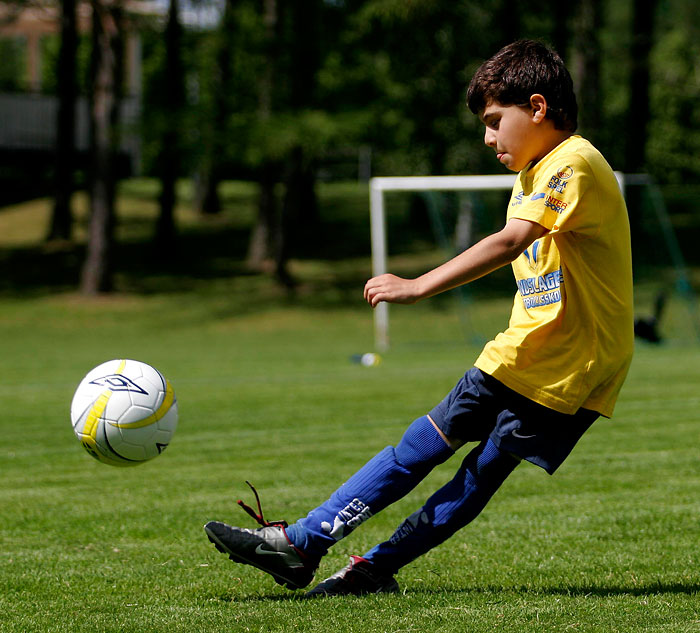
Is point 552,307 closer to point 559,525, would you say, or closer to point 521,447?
point 521,447

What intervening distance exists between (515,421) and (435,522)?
1.69ft

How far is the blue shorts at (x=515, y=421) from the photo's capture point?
141 inches

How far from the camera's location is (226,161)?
26234 millimetres

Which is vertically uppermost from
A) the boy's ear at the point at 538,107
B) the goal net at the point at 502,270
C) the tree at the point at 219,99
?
the tree at the point at 219,99

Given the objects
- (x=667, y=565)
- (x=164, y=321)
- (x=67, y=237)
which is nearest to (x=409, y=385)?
(x=667, y=565)

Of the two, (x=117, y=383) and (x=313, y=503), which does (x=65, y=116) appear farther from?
(x=117, y=383)

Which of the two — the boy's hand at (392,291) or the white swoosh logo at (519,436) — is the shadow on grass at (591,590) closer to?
the white swoosh logo at (519,436)

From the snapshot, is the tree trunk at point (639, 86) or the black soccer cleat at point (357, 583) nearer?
the black soccer cleat at point (357, 583)

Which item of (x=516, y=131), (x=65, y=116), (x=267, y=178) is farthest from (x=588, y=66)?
(x=516, y=131)

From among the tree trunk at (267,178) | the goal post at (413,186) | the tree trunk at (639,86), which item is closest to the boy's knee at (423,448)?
the goal post at (413,186)

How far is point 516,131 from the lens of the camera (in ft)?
11.7

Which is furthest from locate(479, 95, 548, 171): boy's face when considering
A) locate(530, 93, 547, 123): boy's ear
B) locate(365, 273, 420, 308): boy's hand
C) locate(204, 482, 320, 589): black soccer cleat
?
locate(204, 482, 320, 589): black soccer cleat

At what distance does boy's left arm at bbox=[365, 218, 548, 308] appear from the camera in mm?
3340

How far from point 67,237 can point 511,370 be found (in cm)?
3093
